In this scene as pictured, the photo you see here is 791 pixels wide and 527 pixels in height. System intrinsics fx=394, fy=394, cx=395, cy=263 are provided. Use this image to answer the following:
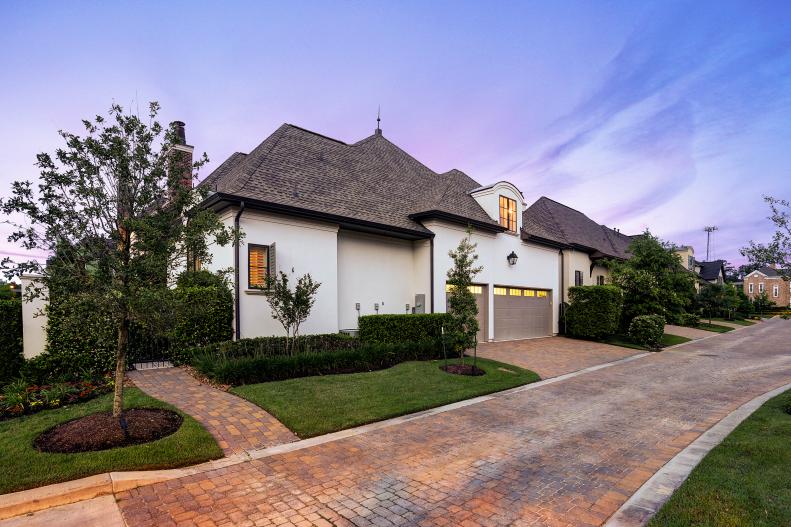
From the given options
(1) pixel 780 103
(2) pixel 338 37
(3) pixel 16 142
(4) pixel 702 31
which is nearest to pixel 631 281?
(1) pixel 780 103

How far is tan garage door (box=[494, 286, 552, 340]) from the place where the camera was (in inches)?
719

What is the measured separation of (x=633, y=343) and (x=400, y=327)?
1384cm

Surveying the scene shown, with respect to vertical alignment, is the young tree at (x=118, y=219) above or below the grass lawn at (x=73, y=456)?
above

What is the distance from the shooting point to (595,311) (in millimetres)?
19828

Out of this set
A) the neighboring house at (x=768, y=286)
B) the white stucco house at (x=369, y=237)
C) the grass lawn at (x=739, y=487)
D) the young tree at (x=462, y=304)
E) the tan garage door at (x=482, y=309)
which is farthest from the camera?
the neighboring house at (x=768, y=286)

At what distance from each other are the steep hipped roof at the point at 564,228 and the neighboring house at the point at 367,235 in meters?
1.13

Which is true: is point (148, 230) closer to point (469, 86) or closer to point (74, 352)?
point (74, 352)

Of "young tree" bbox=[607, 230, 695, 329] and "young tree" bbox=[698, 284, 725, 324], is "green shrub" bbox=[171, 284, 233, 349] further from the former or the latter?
"young tree" bbox=[698, 284, 725, 324]

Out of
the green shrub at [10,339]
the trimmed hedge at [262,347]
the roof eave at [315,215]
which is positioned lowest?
the trimmed hedge at [262,347]

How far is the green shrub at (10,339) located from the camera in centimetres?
828

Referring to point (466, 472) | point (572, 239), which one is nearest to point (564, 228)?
point (572, 239)

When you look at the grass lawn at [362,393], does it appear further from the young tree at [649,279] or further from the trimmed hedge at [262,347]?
the young tree at [649,279]

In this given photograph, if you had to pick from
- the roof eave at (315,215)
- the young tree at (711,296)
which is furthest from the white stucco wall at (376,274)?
the young tree at (711,296)

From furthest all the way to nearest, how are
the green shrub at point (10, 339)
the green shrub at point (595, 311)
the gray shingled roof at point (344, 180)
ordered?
1. the green shrub at point (595, 311)
2. the gray shingled roof at point (344, 180)
3. the green shrub at point (10, 339)
